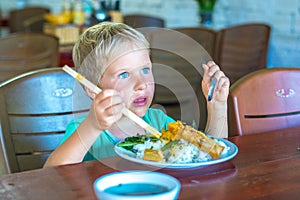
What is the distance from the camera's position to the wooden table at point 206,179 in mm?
956

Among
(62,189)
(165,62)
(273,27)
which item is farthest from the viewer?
(273,27)

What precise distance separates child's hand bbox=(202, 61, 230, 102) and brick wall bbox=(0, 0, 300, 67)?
1.78m

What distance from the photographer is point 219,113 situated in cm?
137

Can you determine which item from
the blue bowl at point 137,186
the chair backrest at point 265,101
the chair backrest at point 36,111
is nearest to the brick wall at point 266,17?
the chair backrest at point 265,101

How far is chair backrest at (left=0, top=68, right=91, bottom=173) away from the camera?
1.48m

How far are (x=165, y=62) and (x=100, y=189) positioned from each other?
205 cm

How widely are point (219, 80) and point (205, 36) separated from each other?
6.00 ft

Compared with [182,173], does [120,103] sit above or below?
above

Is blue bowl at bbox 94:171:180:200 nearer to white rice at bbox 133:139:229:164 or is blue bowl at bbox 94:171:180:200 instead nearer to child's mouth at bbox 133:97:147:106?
white rice at bbox 133:139:229:164

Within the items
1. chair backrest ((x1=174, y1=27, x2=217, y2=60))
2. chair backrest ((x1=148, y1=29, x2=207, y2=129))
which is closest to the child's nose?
chair backrest ((x1=148, y1=29, x2=207, y2=129))

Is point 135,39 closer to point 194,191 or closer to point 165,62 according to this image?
point 194,191

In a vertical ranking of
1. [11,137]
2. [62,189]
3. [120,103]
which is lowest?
[11,137]

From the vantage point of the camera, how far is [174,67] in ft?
9.15

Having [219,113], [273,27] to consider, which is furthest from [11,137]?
[273,27]
